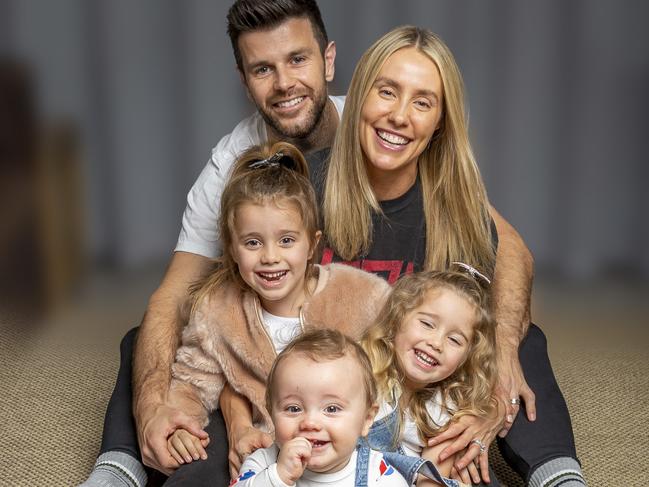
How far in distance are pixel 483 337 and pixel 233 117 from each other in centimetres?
195

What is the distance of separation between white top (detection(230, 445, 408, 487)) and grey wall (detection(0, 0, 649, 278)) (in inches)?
75.2

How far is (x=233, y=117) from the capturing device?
11.7 feet

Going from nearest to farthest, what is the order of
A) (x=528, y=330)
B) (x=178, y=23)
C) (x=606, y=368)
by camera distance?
1. (x=528, y=330)
2. (x=606, y=368)
3. (x=178, y=23)

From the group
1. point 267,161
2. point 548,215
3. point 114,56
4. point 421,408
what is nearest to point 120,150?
point 114,56

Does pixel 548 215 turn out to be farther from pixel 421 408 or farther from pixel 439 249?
pixel 421 408

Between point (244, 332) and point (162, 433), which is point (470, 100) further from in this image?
point (162, 433)

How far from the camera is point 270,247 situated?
1775mm

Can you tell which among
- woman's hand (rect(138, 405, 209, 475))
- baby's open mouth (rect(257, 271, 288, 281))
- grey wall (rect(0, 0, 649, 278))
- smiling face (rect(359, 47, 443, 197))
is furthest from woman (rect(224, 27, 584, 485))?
grey wall (rect(0, 0, 649, 278))

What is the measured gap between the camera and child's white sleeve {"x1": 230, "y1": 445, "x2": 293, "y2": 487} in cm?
149

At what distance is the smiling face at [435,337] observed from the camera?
1.77 meters

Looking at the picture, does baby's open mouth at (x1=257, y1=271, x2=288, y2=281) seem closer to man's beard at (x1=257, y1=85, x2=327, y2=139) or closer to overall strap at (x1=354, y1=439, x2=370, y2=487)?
overall strap at (x1=354, y1=439, x2=370, y2=487)

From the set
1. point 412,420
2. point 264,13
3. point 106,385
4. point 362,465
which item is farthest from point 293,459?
point 106,385

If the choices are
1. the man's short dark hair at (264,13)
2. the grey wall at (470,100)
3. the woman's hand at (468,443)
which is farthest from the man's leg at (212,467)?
the grey wall at (470,100)

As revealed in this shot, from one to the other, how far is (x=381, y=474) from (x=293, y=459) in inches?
8.4
